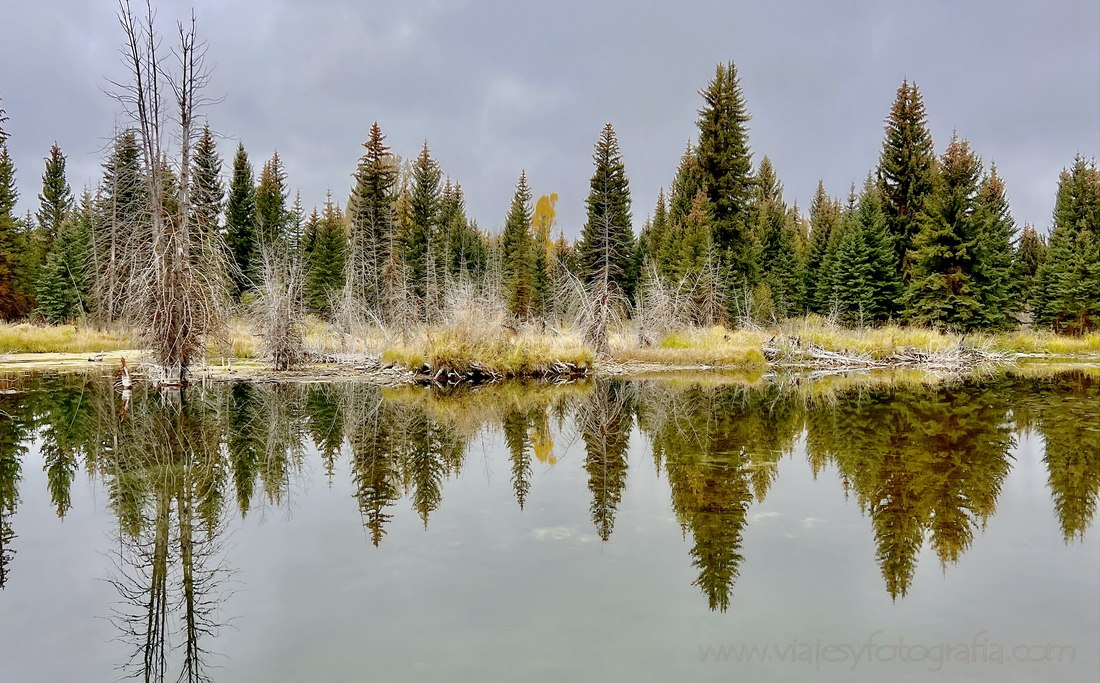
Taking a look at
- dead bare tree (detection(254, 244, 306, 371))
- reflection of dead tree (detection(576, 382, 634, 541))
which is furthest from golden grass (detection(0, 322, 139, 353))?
reflection of dead tree (detection(576, 382, 634, 541))

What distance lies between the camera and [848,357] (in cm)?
2619

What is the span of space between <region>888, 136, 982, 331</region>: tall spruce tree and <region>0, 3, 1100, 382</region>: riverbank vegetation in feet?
0.32

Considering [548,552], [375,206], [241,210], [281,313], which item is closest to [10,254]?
[241,210]

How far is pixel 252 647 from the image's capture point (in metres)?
3.85

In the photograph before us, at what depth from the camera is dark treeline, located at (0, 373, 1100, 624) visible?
5691 millimetres

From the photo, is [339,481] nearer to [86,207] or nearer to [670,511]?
[670,511]

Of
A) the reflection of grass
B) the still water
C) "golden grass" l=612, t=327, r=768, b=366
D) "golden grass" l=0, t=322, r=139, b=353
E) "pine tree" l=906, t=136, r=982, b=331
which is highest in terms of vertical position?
"pine tree" l=906, t=136, r=982, b=331

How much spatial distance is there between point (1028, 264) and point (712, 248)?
29009mm

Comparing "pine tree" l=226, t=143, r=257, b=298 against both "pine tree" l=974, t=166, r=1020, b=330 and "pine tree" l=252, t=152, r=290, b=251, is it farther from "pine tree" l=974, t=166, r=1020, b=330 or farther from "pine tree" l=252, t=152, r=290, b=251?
"pine tree" l=974, t=166, r=1020, b=330

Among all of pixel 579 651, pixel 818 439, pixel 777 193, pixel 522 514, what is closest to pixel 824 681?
pixel 579 651

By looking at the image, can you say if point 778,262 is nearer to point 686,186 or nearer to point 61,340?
point 686,186

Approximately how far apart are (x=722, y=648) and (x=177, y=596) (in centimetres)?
362

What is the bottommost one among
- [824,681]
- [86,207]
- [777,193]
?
[824,681]

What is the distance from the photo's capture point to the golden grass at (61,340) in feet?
90.3
